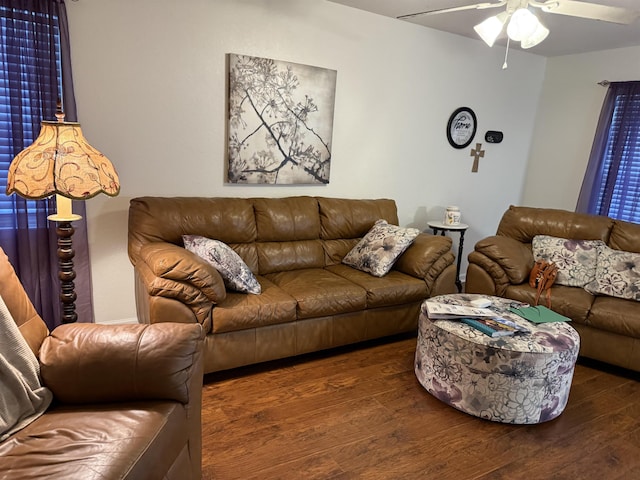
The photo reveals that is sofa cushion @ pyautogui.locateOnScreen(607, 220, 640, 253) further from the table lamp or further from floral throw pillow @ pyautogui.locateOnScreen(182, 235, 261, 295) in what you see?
the table lamp

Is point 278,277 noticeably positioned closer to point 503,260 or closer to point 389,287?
point 389,287

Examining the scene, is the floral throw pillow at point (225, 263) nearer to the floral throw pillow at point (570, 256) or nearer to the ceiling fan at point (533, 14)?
the ceiling fan at point (533, 14)

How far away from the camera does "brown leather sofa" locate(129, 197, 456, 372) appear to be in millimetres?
A: 2316

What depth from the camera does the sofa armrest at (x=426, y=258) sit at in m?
3.14

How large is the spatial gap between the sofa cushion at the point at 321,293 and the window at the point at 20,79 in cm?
170

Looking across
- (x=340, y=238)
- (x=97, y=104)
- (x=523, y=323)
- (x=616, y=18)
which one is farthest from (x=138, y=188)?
(x=616, y=18)

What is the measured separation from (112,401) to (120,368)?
0.40ft

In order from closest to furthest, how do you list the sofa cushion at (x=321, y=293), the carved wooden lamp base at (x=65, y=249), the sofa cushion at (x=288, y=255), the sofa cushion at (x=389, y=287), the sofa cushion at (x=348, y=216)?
the carved wooden lamp base at (x=65, y=249) < the sofa cushion at (x=321, y=293) < the sofa cushion at (x=389, y=287) < the sofa cushion at (x=288, y=255) < the sofa cushion at (x=348, y=216)

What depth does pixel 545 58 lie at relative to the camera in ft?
15.2

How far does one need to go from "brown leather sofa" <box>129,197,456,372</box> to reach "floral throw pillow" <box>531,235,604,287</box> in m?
0.78

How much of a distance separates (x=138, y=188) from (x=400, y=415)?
224 cm

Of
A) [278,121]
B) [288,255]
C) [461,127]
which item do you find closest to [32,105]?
[278,121]

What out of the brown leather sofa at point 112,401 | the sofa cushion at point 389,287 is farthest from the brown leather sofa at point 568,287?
the brown leather sofa at point 112,401

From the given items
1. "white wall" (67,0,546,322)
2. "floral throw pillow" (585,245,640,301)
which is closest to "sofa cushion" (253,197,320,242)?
"white wall" (67,0,546,322)
